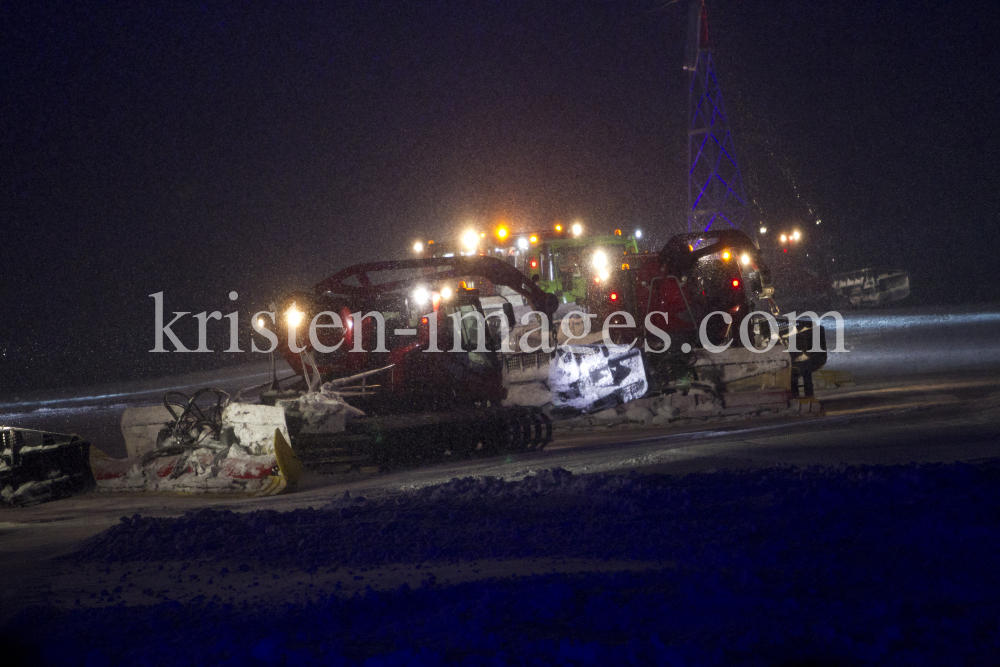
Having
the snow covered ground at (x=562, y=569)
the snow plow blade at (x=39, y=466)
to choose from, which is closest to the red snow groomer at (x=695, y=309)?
the snow covered ground at (x=562, y=569)

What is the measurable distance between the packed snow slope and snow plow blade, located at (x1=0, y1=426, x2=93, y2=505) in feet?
10.8

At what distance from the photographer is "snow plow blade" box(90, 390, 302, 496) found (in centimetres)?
800

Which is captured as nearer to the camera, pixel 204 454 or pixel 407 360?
pixel 204 454

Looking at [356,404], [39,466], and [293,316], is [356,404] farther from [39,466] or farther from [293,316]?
[39,466]

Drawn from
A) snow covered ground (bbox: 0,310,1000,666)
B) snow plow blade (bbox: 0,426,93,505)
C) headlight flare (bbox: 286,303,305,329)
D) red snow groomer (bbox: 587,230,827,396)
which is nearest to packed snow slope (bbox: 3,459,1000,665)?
snow covered ground (bbox: 0,310,1000,666)

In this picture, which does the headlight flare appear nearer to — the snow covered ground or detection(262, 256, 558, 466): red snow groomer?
detection(262, 256, 558, 466): red snow groomer

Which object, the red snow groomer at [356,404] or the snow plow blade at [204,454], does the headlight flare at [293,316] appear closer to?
the red snow groomer at [356,404]

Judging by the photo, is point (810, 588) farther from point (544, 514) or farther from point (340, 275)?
point (340, 275)

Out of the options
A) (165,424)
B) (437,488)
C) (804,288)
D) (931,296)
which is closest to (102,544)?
(437,488)

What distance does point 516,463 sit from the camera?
8.62m

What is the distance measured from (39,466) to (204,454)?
1.87 meters

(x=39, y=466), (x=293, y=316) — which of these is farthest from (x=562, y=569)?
(x=39, y=466)

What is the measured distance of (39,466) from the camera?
8.70 meters

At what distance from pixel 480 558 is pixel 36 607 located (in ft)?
8.14
